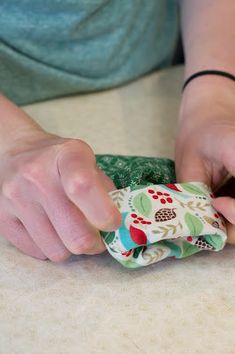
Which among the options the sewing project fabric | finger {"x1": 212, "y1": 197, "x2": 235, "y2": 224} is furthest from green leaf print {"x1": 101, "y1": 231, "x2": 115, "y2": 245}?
finger {"x1": 212, "y1": 197, "x2": 235, "y2": 224}

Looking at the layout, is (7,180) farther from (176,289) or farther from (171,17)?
(171,17)

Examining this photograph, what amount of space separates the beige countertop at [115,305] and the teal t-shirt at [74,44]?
0.31 meters

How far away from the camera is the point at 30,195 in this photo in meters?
0.50

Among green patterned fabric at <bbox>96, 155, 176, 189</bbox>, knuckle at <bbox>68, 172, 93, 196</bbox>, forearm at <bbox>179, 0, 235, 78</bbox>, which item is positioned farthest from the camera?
forearm at <bbox>179, 0, 235, 78</bbox>

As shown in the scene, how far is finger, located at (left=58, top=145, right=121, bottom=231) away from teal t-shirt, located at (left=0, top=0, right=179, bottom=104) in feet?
1.16

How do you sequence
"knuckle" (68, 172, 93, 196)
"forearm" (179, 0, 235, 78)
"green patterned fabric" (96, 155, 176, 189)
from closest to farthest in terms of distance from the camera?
"knuckle" (68, 172, 93, 196), "green patterned fabric" (96, 155, 176, 189), "forearm" (179, 0, 235, 78)

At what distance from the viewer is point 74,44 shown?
31.4 inches

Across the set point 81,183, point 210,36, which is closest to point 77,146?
point 81,183

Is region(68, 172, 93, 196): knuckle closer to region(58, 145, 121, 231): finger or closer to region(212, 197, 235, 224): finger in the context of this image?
region(58, 145, 121, 231): finger

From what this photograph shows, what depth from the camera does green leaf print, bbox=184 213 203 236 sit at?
49 cm

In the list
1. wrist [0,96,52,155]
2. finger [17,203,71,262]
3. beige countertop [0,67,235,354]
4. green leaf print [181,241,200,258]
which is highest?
wrist [0,96,52,155]

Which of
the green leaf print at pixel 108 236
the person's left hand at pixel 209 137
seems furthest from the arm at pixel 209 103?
the green leaf print at pixel 108 236

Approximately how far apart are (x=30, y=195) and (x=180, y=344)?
180 mm

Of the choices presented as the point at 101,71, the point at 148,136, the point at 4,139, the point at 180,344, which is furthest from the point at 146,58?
the point at 180,344
